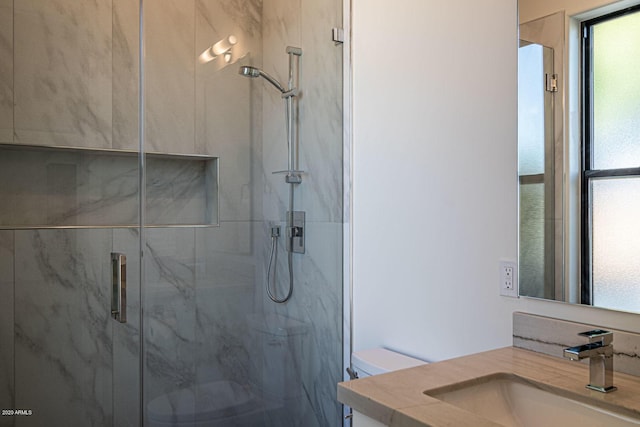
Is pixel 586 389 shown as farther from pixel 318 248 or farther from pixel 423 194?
pixel 318 248

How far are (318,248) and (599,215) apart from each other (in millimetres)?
1258

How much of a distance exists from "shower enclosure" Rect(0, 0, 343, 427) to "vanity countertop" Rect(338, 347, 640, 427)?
3.42 feet

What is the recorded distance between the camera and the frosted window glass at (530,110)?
4.90ft

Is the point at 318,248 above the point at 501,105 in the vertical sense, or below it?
below

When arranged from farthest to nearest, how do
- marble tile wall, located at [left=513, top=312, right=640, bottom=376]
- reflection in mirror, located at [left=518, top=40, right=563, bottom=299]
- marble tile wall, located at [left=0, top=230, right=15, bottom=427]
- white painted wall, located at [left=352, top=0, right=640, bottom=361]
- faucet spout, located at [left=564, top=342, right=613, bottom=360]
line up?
marble tile wall, located at [left=0, top=230, right=15, bottom=427] → white painted wall, located at [left=352, top=0, right=640, bottom=361] → reflection in mirror, located at [left=518, top=40, right=563, bottom=299] → marble tile wall, located at [left=513, top=312, right=640, bottom=376] → faucet spout, located at [left=564, top=342, right=613, bottom=360]

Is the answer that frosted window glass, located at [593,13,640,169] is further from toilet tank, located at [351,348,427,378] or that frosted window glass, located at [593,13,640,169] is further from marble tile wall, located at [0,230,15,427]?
marble tile wall, located at [0,230,15,427]

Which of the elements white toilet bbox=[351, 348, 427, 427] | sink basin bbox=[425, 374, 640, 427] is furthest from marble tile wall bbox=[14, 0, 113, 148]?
sink basin bbox=[425, 374, 640, 427]

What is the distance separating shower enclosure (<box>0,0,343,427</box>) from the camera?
2080 mm

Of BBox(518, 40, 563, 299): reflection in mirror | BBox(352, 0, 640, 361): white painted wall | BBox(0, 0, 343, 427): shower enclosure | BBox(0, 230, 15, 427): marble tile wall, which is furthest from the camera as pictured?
BBox(0, 230, 15, 427): marble tile wall

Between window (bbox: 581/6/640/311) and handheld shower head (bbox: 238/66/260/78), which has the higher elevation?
handheld shower head (bbox: 238/66/260/78)

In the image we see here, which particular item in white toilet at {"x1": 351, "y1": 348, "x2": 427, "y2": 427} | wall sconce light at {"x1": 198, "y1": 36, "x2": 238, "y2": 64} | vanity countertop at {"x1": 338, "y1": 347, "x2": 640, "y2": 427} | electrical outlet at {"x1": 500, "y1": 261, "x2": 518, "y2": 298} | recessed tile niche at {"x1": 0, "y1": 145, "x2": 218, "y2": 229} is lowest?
white toilet at {"x1": 351, "y1": 348, "x2": 427, "y2": 427}

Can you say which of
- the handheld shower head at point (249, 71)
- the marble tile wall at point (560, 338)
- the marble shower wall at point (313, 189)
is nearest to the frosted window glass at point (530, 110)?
the marble tile wall at point (560, 338)

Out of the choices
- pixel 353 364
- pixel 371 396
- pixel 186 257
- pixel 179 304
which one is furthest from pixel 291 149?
pixel 371 396

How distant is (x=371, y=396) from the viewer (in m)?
1.12
